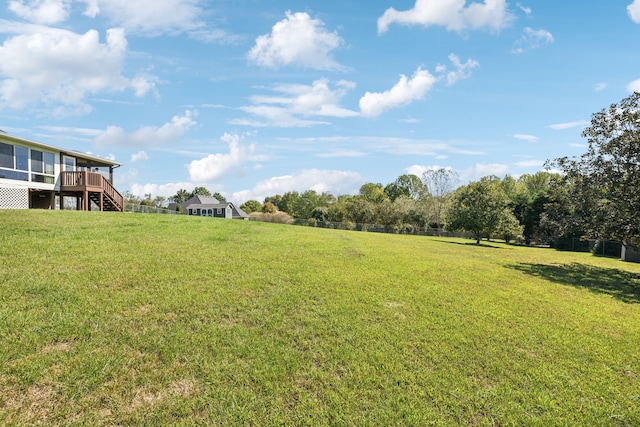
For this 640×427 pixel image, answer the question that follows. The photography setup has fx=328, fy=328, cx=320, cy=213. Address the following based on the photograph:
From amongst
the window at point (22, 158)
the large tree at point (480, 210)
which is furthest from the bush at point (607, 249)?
the window at point (22, 158)

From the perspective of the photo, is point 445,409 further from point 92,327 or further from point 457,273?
point 457,273

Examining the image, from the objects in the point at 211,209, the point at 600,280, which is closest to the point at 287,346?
the point at 600,280

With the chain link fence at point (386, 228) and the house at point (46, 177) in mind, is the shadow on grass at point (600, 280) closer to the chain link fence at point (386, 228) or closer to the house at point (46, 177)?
the house at point (46, 177)

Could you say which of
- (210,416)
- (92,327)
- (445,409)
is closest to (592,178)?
(445,409)

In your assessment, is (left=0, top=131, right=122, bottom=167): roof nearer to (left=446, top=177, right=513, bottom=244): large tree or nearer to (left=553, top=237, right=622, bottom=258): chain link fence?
(left=446, top=177, right=513, bottom=244): large tree

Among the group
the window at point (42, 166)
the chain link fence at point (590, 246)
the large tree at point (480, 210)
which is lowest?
the chain link fence at point (590, 246)

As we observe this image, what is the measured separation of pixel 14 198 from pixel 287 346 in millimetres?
17690

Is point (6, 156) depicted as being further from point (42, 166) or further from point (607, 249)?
point (607, 249)

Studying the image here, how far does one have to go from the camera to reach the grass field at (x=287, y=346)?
10.4 ft

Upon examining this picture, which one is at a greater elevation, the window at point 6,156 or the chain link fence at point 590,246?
the window at point 6,156

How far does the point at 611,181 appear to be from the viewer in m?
11.1

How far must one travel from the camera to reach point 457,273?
8.22m

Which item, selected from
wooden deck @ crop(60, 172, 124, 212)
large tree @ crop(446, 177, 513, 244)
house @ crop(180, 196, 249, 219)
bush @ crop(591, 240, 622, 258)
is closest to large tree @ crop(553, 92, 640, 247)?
large tree @ crop(446, 177, 513, 244)

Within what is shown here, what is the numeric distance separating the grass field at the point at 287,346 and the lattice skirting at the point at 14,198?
1030 centimetres
